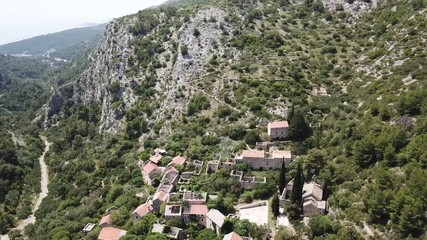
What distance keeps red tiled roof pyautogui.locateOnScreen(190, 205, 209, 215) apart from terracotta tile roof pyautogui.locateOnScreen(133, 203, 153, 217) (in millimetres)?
6799

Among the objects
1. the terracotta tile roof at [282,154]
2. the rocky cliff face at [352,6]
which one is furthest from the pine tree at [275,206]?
the rocky cliff face at [352,6]

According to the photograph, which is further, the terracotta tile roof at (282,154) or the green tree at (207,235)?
the terracotta tile roof at (282,154)

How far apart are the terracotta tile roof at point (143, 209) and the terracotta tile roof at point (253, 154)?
1743cm

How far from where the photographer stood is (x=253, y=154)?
214ft

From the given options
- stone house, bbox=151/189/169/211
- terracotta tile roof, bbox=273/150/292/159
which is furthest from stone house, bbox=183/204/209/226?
terracotta tile roof, bbox=273/150/292/159

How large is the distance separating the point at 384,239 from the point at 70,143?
109 meters

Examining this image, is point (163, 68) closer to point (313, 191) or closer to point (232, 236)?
point (313, 191)

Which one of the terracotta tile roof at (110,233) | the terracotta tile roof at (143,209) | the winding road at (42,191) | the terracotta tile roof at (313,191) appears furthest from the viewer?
the winding road at (42,191)

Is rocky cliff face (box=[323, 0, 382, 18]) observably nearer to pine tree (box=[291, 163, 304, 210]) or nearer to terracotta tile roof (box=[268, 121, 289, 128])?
terracotta tile roof (box=[268, 121, 289, 128])

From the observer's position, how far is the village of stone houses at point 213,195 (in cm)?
5219

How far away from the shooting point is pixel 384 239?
141ft

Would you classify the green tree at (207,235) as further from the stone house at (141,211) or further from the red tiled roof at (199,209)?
the stone house at (141,211)

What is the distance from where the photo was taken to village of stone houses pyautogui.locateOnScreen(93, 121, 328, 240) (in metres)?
52.2

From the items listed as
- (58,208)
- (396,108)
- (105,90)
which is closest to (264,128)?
(396,108)
